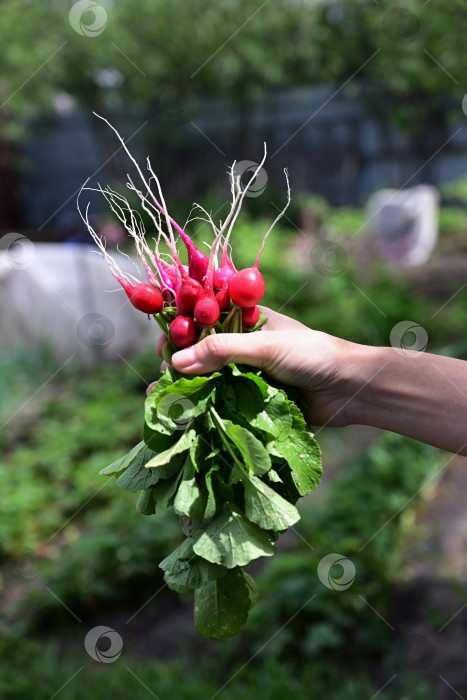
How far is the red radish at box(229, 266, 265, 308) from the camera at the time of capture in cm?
134

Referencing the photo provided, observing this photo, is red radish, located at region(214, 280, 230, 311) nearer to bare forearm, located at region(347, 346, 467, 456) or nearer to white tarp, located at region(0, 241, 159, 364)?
bare forearm, located at region(347, 346, 467, 456)

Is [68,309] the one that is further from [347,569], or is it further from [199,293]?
[199,293]

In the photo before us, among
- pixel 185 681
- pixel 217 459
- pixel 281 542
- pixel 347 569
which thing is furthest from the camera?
pixel 281 542

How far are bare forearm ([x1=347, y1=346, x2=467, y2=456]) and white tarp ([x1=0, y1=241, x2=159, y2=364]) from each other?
4370 millimetres

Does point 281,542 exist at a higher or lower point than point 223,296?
lower

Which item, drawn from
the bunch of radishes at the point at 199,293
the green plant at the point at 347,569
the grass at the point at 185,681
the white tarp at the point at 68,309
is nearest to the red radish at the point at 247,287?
the bunch of radishes at the point at 199,293

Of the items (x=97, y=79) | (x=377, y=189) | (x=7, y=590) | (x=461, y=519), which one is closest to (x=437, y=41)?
(x=461, y=519)

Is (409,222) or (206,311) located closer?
(206,311)

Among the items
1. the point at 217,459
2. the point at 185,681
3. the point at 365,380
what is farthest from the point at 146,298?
the point at 185,681

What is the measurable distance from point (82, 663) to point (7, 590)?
0.95 m

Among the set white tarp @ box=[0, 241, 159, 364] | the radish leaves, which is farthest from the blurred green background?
the radish leaves

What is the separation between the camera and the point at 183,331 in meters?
1.38

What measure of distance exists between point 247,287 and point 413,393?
547 millimetres

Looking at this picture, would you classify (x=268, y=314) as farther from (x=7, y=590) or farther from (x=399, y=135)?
(x=399, y=135)
